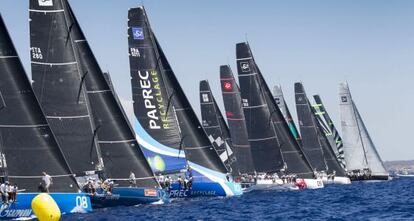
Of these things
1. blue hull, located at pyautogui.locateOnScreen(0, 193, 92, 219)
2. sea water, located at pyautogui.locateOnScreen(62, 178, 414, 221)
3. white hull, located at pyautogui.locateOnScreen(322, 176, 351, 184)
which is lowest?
sea water, located at pyautogui.locateOnScreen(62, 178, 414, 221)

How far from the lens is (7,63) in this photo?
112 feet

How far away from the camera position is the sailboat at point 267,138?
6069cm

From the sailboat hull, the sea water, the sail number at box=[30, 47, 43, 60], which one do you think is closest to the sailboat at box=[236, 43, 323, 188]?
the sea water

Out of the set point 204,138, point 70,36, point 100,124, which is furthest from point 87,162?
point 204,138

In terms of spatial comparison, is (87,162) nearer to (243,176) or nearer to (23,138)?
(23,138)

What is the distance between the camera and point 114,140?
1642 inches

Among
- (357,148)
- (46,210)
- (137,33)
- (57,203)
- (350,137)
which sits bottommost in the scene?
(46,210)

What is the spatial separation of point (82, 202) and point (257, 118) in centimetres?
2815

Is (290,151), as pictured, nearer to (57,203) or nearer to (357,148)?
(357,148)

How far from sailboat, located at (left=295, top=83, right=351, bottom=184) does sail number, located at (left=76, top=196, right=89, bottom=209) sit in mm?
44143

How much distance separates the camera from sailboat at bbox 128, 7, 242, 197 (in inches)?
1918

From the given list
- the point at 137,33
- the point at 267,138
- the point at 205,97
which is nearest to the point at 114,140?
the point at 137,33

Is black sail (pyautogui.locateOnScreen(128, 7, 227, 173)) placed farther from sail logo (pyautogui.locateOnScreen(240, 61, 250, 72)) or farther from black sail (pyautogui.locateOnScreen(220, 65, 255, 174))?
sail logo (pyautogui.locateOnScreen(240, 61, 250, 72))

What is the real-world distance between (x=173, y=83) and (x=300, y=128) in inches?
1315
